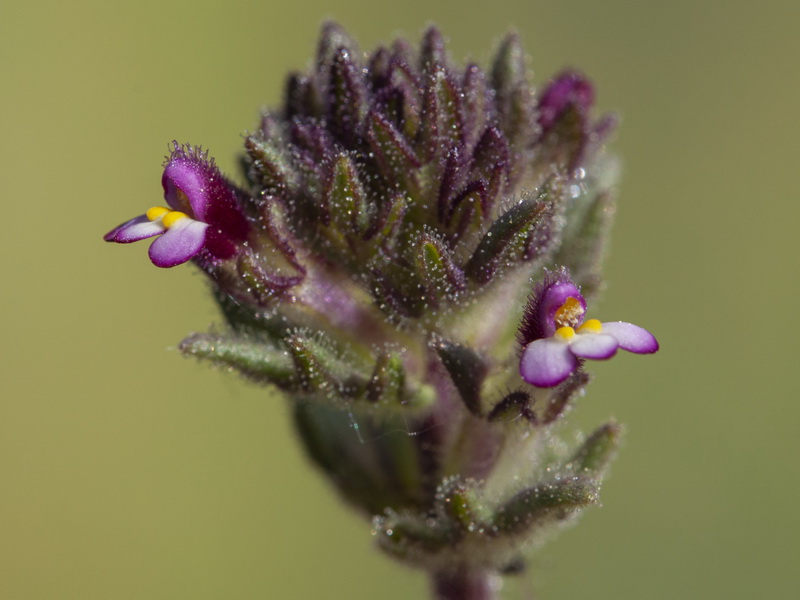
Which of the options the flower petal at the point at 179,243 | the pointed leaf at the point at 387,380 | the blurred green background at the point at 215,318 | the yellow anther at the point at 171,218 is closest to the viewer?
the flower petal at the point at 179,243

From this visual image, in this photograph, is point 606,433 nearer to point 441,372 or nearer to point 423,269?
point 441,372

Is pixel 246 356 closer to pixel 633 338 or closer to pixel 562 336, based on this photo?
pixel 562 336

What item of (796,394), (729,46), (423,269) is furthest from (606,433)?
(729,46)

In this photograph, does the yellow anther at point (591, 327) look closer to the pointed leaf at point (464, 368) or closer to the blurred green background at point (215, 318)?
the pointed leaf at point (464, 368)

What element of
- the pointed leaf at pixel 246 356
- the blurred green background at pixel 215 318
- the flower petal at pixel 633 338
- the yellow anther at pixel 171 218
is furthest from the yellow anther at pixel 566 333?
the blurred green background at pixel 215 318

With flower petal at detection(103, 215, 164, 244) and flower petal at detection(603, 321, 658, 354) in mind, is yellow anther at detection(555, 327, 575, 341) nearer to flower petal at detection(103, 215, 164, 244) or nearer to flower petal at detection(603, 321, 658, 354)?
flower petal at detection(603, 321, 658, 354)

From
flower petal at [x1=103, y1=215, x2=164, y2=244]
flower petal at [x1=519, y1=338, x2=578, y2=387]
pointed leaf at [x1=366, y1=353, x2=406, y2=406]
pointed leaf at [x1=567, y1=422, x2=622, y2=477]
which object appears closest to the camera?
flower petal at [x1=519, y1=338, x2=578, y2=387]

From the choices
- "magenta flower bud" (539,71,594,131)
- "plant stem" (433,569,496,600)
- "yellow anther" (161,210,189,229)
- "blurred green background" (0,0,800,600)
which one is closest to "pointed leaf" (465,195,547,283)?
"magenta flower bud" (539,71,594,131)
